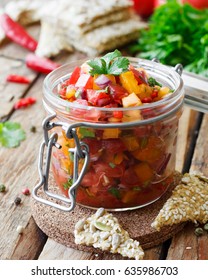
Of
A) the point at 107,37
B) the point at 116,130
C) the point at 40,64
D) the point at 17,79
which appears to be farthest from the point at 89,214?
the point at 107,37

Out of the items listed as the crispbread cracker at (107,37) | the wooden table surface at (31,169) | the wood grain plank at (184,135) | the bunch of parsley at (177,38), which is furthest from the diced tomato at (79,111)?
the crispbread cracker at (107,37)

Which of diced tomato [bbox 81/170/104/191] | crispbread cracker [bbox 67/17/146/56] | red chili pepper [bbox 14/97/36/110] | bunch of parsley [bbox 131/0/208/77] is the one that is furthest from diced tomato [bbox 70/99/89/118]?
crispbread cracker [bbox 67/17/146/56]

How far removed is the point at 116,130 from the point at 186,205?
1.35 feet

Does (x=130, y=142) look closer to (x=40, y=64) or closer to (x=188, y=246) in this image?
(x=188, y=246)

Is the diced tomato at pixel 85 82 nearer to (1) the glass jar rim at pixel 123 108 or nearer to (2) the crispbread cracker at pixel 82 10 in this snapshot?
(1) the glass jar rim at pixel 123 108

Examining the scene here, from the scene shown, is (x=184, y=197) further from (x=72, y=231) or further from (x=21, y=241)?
(x=21, y=241)

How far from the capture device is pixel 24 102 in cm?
312

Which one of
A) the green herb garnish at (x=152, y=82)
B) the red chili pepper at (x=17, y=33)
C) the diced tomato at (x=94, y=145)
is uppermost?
the green herb garnish at (x=152, y=82)

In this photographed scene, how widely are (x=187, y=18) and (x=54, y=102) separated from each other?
1.78m

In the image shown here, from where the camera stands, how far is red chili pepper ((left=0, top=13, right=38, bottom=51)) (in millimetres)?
3771

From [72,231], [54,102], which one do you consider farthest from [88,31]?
[72,231]

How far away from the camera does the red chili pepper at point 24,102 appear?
3100 mm

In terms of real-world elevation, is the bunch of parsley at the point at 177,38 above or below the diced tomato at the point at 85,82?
below

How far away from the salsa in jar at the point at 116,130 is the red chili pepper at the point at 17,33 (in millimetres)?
1658
